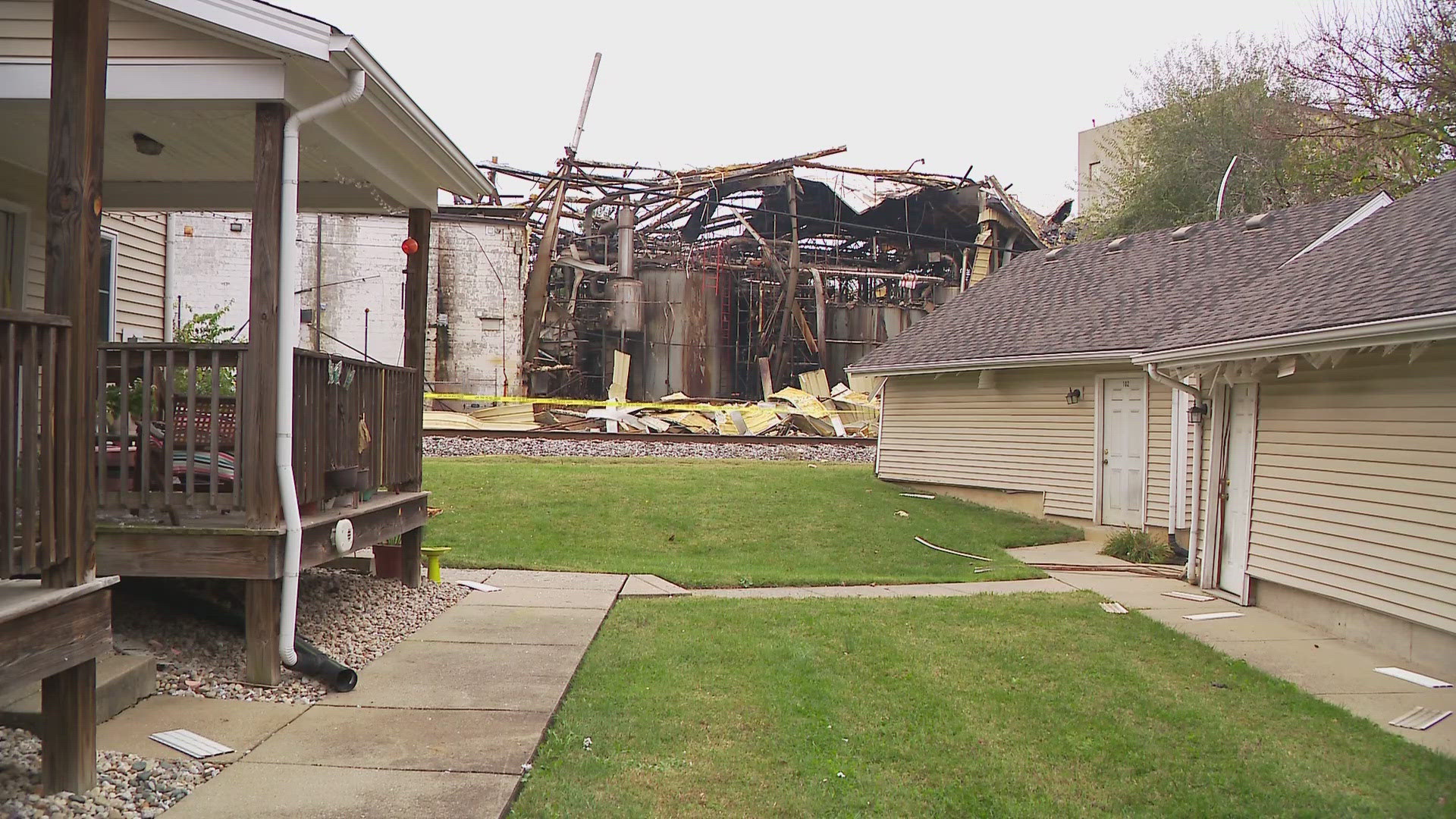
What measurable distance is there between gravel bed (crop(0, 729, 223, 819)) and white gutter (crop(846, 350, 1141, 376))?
11.7 meters

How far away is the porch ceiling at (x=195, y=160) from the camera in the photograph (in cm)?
624

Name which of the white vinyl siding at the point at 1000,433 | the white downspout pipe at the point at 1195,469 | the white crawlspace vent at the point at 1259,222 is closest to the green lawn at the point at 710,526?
the white vinyl siding at the point at 1000,433

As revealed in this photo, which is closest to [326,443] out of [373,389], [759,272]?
[373,389]

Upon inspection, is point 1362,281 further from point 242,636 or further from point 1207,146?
point 1207,146

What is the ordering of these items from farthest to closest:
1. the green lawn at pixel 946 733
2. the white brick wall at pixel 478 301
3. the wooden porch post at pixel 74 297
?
the white brick wall at pixel 478 301 → the green lawn at pixel 946 733 → the wooden porch post at pixel 74 297

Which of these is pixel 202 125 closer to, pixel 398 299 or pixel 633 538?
pixel 633 538

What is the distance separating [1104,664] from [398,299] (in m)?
22.7

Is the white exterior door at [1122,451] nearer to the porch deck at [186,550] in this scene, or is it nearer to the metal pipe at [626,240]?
the porch deck at [186,550]

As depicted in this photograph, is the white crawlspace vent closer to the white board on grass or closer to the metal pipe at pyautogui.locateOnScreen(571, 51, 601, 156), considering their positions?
the white board on grass

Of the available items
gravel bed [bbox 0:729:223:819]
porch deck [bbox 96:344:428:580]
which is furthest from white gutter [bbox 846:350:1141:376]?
gravel bed [bbox 0:729:223:819]

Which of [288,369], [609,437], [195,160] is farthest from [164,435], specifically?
[609,437]

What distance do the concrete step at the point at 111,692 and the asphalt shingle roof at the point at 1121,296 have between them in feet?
31.1

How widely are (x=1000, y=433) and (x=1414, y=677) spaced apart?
9594mm

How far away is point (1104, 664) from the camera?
275 inches
